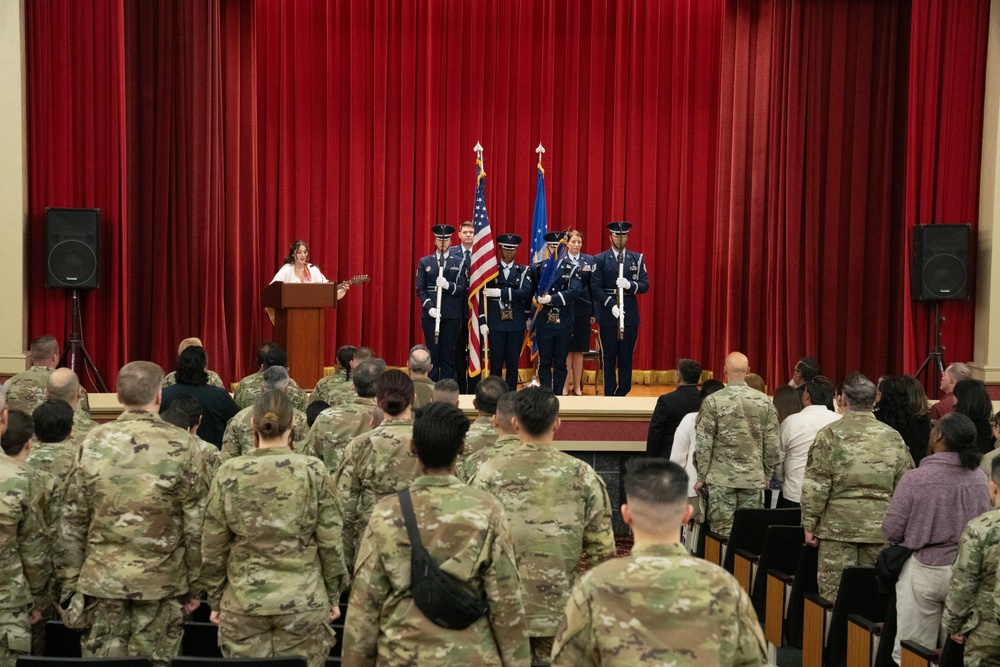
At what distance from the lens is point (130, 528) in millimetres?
3990

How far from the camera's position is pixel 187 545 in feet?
13.3

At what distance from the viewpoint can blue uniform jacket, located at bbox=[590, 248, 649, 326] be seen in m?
10.8

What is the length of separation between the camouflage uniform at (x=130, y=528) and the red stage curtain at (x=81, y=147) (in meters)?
6.81

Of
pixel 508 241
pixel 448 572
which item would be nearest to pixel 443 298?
pixel 508 241

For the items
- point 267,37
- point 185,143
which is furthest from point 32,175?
point 267,37

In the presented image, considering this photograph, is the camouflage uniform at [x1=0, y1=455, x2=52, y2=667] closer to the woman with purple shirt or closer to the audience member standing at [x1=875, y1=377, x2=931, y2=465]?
the woman with purple shirt

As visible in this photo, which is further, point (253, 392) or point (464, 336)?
point (464, 336)

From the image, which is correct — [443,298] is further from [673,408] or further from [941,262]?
[941,262]

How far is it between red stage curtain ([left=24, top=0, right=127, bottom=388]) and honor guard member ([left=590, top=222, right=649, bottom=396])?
13.9ft

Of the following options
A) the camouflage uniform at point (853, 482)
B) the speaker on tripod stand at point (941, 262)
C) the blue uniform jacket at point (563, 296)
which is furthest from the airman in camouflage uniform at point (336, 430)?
the speaker on tripod stand at point (941, 262)

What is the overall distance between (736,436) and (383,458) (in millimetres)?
2629

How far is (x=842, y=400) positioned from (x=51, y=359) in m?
4.46

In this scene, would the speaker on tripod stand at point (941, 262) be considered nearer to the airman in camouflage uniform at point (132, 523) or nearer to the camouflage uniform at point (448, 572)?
the airman in camouflage uniform at point (132, 523)

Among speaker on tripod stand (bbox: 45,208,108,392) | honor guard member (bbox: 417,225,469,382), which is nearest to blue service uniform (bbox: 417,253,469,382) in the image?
honor guard member (bbox: 417,225,469,382)
